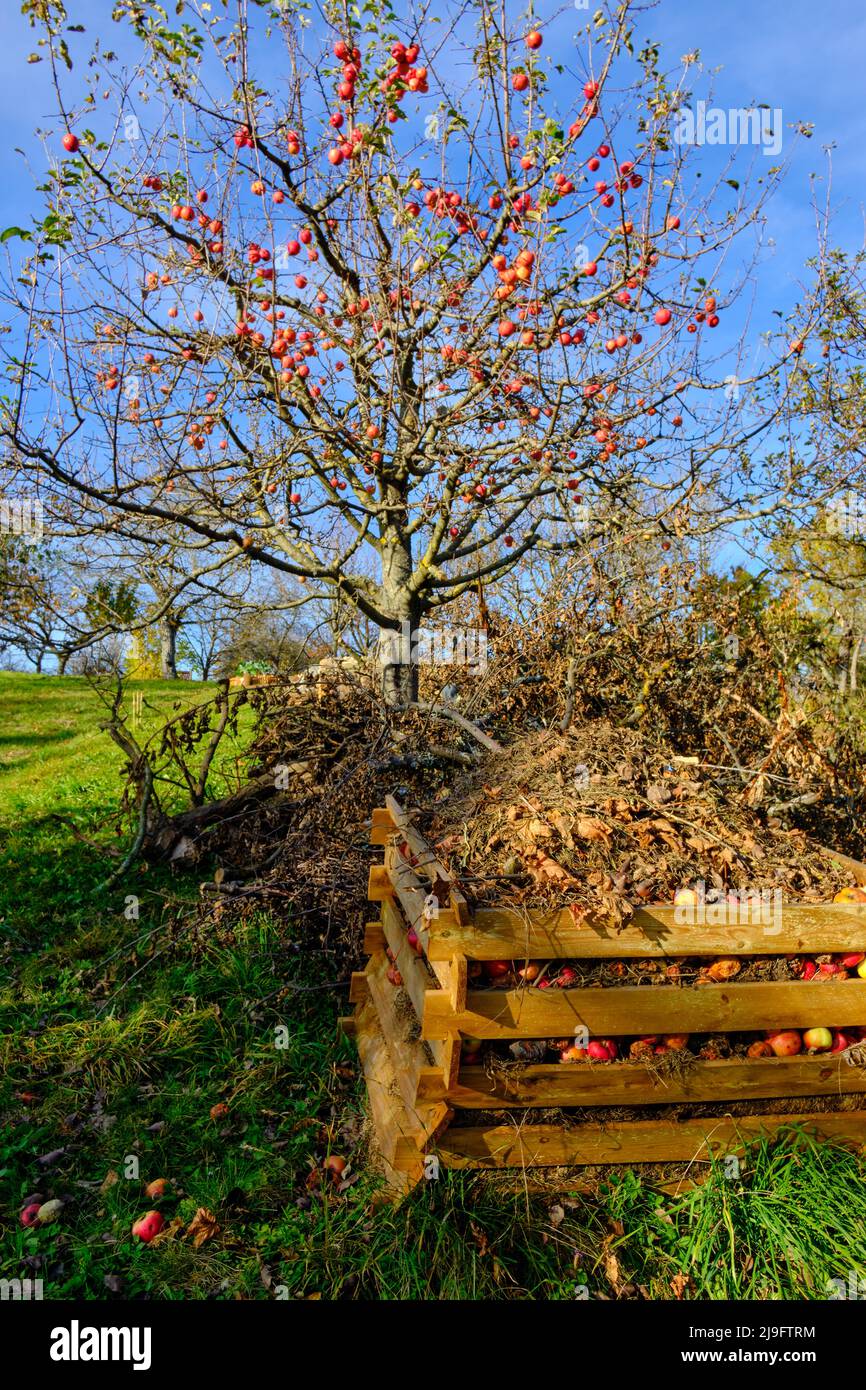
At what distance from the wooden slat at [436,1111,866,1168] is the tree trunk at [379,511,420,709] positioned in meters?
3.47

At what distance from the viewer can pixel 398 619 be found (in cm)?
630

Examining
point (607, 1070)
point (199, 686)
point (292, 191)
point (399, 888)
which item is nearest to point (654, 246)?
point (292, 191)

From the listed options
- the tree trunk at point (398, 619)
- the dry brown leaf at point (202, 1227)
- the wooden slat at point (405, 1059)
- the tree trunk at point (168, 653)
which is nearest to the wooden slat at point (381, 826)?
the wooden slat at point (405, 1059)

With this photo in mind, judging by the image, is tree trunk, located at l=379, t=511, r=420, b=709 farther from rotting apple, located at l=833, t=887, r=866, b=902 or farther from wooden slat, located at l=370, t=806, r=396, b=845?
rotting apple, located at l=833, t=887, r=866, b=902

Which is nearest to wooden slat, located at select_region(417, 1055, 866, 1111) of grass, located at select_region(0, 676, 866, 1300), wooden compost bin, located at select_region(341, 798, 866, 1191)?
wooden compost bin, located at select_region(341, 798, 866, 1191)

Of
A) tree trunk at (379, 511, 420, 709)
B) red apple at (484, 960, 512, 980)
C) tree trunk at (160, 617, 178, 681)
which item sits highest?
tree trunk at (160, 617, 178, 681)

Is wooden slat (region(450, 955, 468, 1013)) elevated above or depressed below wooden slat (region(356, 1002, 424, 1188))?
above

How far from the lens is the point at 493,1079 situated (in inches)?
112

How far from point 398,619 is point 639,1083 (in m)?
4.00

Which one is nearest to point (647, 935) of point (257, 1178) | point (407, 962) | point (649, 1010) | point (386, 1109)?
point (649, 1010)

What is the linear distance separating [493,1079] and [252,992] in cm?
201

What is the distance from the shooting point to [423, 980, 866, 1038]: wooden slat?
2.76 meters

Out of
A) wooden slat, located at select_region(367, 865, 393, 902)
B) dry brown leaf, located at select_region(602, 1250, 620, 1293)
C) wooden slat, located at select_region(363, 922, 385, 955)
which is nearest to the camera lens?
dry brown leaf, located at select_region(602, 1250, 620, 1293)

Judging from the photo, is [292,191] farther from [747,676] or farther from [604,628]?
[747,676]
